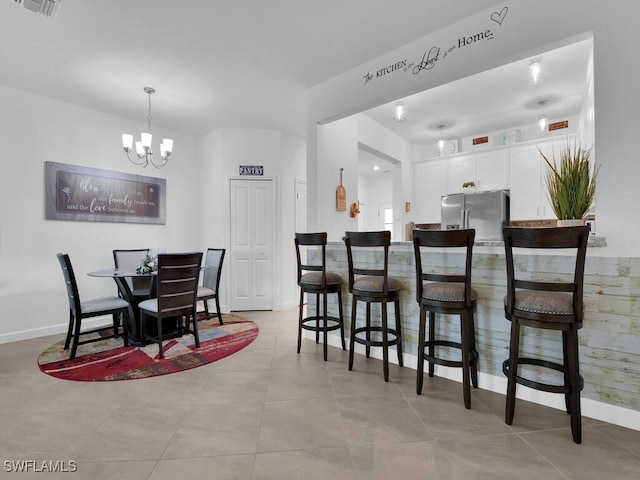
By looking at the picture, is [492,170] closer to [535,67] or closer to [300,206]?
[535,67]

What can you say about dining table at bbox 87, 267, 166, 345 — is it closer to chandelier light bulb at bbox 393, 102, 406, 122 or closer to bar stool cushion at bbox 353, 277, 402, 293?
bar stool cushion at bbox 353, 277, 402, 293

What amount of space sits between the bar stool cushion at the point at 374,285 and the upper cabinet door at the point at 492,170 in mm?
3243

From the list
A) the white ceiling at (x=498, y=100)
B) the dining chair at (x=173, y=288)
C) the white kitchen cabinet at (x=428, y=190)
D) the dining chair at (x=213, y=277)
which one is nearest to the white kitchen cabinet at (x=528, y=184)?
the white ceiling at (x=498, y=100)

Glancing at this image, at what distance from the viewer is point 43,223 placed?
3.78 metres

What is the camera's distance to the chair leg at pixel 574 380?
1.70 meters

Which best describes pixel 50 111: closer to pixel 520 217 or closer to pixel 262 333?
pixel 262 333

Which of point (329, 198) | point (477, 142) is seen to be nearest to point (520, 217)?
point (477, 142)

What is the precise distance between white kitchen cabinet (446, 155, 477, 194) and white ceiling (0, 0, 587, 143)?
75 centimetres

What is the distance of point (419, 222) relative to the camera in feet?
18.7

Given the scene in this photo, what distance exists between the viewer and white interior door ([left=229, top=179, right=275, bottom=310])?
5.04 m

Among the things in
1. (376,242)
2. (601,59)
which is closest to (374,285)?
(376,242)

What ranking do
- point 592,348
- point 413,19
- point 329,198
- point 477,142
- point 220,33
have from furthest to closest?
1. point 477,142
2. point 329,198
3. point 220,33
4. point 413,19
5. point 592,348

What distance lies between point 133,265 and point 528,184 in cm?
568

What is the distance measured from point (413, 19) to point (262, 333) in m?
3.48
